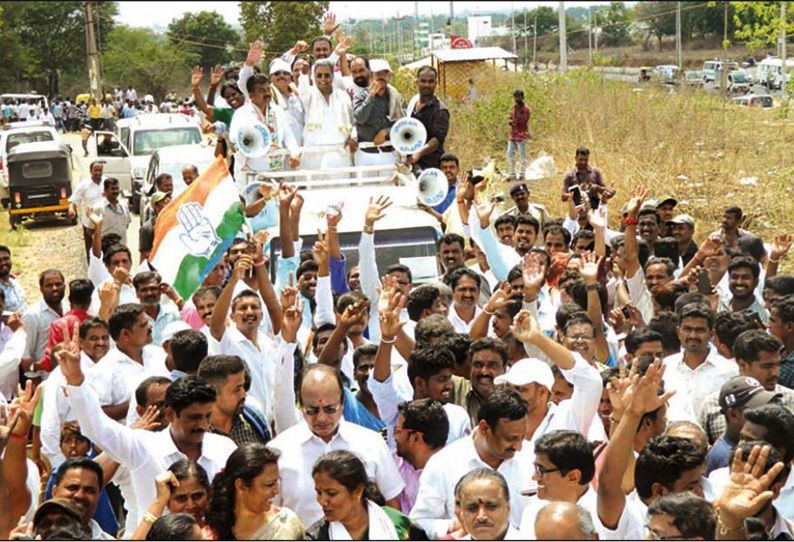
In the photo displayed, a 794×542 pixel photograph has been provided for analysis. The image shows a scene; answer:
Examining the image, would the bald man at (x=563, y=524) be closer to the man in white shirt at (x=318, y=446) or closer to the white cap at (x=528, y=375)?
the man in white shirt at (x=318, y=446)

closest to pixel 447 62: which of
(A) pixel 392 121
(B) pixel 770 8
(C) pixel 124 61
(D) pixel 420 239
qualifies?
(B) pixel 770 8

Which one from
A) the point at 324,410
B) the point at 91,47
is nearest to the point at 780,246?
the point at 324,410

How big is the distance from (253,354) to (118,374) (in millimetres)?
830

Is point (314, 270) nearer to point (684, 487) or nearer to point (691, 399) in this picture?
point (691, 399)

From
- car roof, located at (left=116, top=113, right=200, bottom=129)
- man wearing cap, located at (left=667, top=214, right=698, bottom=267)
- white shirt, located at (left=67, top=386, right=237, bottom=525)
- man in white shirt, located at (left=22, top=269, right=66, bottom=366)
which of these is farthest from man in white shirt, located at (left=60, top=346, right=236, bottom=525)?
car roof, located at (left=116, top=113, right=200, bottom=129)

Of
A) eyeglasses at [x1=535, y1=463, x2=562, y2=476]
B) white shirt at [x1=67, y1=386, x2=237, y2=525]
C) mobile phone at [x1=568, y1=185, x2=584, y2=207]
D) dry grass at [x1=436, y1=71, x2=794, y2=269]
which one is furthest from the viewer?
dry grass at [x1=436, y1=71, x2=794, y2=269]

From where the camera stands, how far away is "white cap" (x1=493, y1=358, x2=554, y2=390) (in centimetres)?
581

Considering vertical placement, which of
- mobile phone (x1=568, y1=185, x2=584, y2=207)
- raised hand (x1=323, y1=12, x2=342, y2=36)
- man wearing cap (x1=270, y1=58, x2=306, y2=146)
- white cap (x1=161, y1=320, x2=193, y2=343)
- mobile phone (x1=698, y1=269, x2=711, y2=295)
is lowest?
mobile phone (x1=698, y1=269, x2=711, y2=295)

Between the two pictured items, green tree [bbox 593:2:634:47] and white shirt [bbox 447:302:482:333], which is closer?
white shirt [bbox 447:302:482:333]

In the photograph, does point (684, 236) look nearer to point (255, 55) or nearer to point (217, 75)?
point (255, 55)

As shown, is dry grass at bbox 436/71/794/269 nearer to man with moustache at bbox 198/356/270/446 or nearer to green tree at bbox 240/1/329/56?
man with moustache at bbox 198/356/270/446

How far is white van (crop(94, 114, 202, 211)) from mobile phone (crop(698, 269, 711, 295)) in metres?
14.9

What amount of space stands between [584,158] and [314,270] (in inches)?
212

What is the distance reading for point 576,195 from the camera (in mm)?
11875
